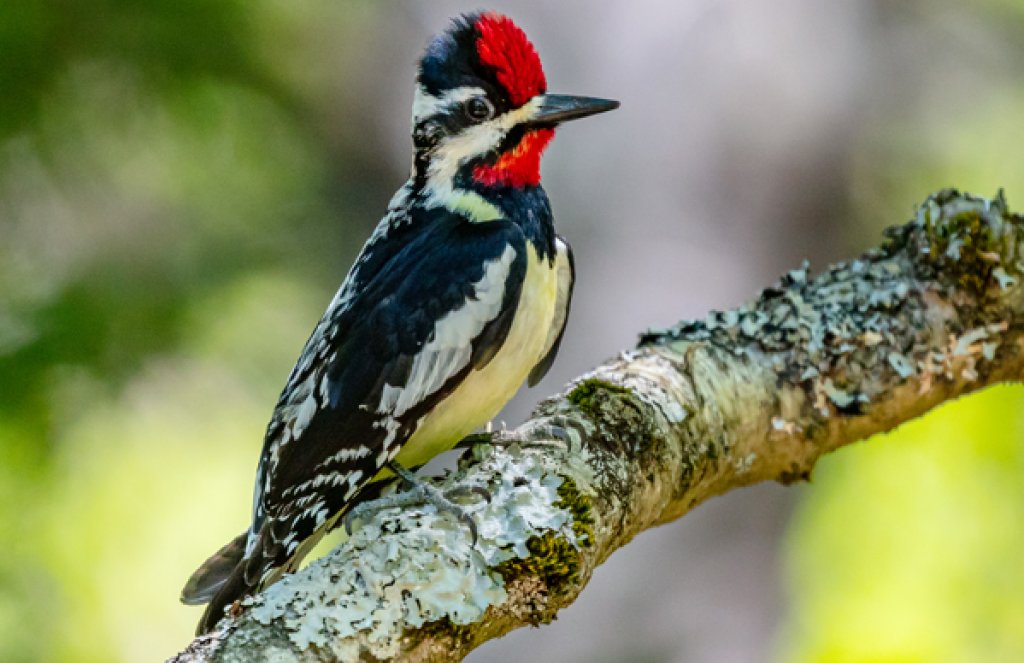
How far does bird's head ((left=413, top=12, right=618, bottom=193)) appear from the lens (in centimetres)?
274

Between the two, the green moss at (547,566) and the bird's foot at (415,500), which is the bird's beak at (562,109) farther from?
the green moss at (547,566)

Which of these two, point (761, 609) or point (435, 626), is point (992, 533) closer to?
point (761, 609)

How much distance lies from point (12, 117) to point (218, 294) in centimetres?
96

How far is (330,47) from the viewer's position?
4.79 m

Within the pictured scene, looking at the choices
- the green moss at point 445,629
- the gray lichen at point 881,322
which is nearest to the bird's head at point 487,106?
the gray lichen at point 881,322

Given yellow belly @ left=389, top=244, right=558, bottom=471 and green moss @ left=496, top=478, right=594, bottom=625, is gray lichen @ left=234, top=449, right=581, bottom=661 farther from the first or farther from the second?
yellow belly @ left=389, top=244, right=558, bottom=471

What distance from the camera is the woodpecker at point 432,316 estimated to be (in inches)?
96.0

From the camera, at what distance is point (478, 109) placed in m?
2.79

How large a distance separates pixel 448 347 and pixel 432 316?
9 centimetres

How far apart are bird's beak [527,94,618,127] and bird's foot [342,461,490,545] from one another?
0.92 meters

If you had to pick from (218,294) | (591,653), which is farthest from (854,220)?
(218,294)

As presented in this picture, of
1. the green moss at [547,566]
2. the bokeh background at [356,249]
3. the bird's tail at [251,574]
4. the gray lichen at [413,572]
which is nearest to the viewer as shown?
the gray lichen at [413,572]

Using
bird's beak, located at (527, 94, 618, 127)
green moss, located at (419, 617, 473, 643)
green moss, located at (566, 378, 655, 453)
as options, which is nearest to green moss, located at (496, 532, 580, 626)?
green moss, located at (419, 617, 473, 643)

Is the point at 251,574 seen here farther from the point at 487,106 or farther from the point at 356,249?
the point at 356,249
